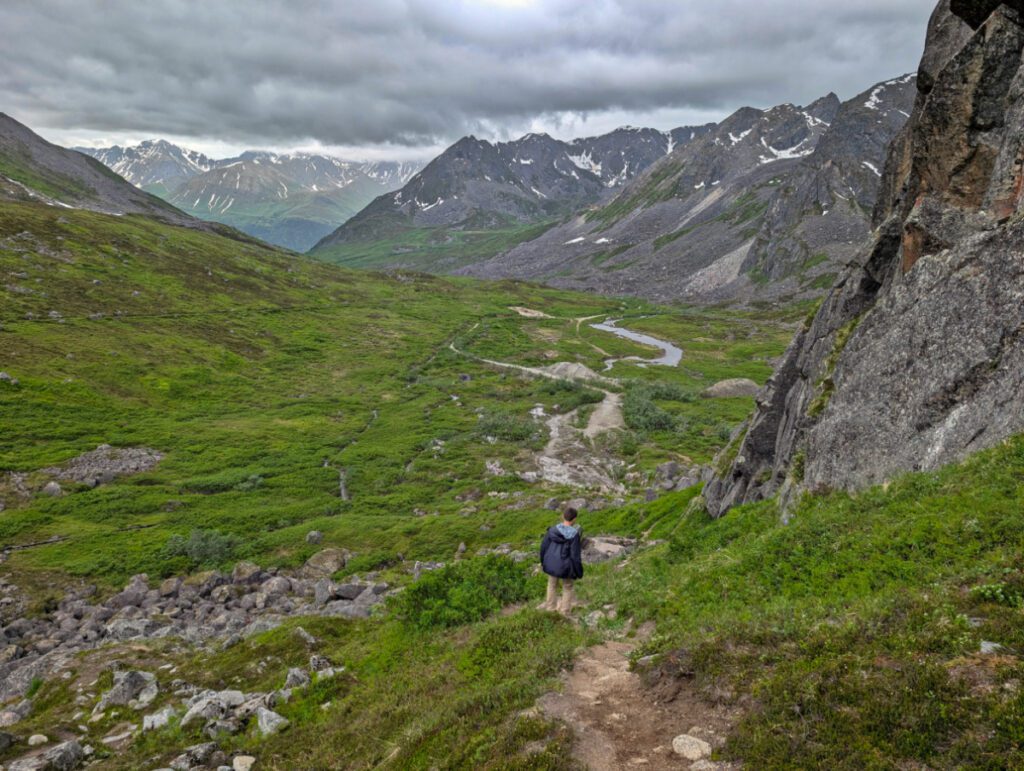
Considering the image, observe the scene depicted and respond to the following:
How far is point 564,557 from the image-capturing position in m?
16.2

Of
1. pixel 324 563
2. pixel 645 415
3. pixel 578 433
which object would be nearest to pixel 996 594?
pixel 324 563

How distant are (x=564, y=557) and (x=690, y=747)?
761cm

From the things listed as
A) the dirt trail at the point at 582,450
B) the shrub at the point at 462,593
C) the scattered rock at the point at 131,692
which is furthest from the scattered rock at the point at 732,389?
the scattered rock at the point at 131,692

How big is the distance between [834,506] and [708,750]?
1059 cm

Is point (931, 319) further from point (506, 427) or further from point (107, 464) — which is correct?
point (107, 464)

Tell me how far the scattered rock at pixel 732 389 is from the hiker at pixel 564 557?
98232 mm

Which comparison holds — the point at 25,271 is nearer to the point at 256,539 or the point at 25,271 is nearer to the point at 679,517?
the point at 256,539

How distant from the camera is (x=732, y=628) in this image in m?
11.0

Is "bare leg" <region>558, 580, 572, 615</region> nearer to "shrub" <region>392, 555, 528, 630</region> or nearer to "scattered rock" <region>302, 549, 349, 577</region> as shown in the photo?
"shrub" <region>392, 555, 528, 630</region>

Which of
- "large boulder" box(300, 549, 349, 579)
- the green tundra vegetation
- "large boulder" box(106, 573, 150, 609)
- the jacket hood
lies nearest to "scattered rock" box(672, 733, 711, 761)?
the green tundra vegetation

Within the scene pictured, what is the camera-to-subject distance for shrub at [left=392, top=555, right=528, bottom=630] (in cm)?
1811

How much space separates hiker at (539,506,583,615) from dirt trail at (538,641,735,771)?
4336 millimetres

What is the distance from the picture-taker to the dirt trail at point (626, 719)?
8.80 metres

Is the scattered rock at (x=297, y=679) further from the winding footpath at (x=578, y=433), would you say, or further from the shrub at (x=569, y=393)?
the shrub at (x=569, y=393)
